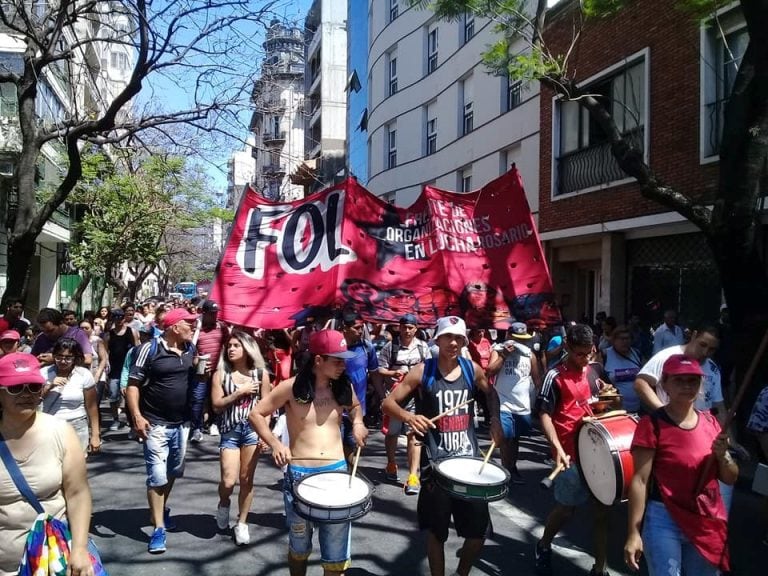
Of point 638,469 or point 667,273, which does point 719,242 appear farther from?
point 667,273

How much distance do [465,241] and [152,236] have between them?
19.6 meters

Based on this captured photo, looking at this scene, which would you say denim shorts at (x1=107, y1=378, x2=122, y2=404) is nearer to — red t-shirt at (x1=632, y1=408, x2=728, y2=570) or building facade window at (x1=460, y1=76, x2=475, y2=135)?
red t-shirt at (x1=632, y1=408, x2=728, y2=570)

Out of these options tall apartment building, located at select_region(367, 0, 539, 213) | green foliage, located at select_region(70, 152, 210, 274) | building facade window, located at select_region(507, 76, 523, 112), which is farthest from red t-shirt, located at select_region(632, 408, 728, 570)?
green foliage, located at select_region(70, 152, 210, 274)

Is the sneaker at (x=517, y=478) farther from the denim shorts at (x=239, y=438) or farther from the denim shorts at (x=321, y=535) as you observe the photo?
the denim shorts at (x=321, y=535)

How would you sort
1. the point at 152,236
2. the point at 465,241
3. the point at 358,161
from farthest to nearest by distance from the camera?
the point at 358,161, the point at 152,236, the point at 465,241

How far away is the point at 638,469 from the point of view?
11.6 ft

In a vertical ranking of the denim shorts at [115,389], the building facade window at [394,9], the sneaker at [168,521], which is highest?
the building facade window at [394,9]

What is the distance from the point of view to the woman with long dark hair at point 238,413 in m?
5.53

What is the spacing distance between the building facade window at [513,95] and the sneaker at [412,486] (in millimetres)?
13111

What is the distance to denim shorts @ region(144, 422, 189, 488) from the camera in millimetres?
5273

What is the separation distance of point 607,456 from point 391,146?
80.9 ft

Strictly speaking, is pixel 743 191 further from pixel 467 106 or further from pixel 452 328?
pixel 467 106

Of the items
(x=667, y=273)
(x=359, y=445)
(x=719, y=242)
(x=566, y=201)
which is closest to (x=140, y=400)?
(x=359, y=445)

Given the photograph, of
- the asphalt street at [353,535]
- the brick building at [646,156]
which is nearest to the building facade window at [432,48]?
the brick building at [646,156]
